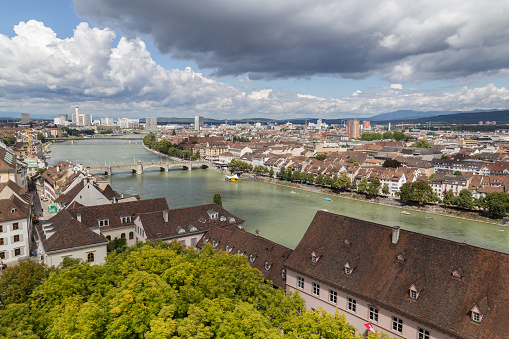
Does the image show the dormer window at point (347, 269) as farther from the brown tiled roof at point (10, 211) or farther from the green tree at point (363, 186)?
the green tree at point (363, 186)

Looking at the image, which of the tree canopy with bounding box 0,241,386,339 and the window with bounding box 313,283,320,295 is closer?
the tree canopy with bounding box 0,241,386,339

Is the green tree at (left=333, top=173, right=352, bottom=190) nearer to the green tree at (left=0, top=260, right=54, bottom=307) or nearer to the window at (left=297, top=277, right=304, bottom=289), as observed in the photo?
the window at (left=297, top=277, right=304, bottom=289)

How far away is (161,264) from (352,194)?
48.6m

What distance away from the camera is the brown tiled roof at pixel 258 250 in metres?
19.4

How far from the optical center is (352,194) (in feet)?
195

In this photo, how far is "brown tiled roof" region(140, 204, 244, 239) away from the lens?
25.0m

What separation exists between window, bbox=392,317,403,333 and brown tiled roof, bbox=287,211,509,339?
0.61m

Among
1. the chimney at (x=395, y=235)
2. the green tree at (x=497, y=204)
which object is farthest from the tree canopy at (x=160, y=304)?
the green tree at (x=497, y=204)

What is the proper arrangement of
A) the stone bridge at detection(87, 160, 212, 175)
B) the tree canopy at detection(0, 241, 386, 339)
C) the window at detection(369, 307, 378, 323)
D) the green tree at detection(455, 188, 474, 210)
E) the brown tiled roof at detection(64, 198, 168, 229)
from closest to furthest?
the tree canopy at detection(0, 241, 386, 339) → the window at detection(369, 307, 378, 323) → the brown tiled roof at detection(64, 198, 168, 229) → the green tree at detection(455, 188, 474, 210) → the stone bridge at detection(87, 160, 212, 175)

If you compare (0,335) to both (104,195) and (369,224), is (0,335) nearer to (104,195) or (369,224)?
(369,224)

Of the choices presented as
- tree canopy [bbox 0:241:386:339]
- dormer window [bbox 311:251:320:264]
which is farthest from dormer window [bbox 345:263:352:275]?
tree canopy [bbox 0:241:386:339]

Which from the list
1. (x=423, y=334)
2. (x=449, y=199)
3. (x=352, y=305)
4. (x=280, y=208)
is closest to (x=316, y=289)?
(x=352, y=305)

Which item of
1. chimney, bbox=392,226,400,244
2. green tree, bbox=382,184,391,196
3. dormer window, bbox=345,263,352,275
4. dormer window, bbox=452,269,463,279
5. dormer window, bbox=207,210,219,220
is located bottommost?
green tree, bbox=382,184,391,196

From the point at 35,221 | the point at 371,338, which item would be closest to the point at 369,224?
the point at 371,338
